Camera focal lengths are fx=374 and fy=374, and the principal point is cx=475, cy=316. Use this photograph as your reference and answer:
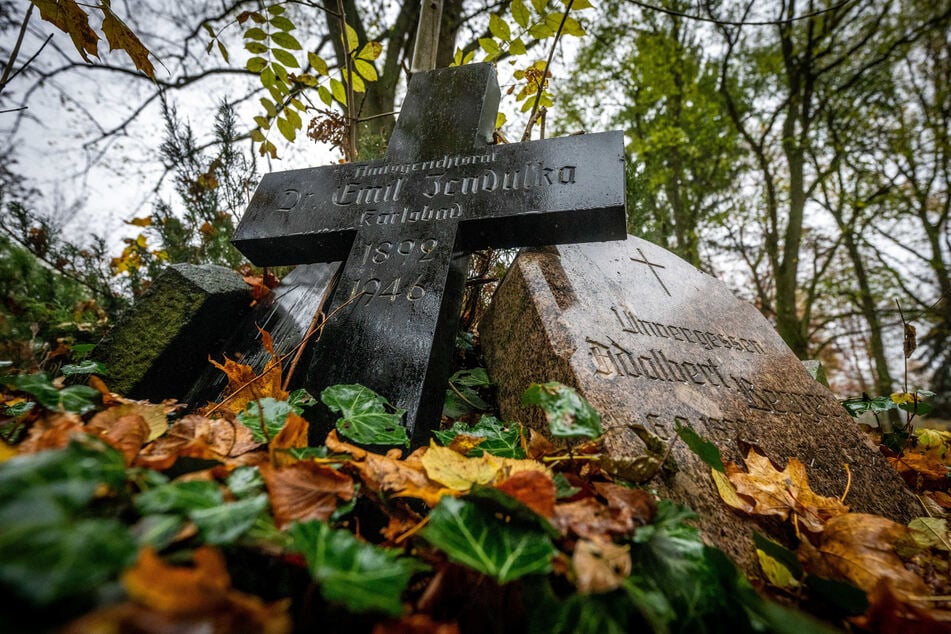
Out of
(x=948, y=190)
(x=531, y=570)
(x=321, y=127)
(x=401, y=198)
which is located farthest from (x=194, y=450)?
(x=948, y=190)

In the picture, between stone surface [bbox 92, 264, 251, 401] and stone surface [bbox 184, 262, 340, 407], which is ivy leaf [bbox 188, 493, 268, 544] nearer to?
stone surface [bbox 184, 262, 340, 407]

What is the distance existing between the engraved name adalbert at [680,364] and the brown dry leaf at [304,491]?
37.0 inches

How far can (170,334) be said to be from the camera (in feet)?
5.84

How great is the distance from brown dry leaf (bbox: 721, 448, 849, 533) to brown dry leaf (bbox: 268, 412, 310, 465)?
45.3 inches

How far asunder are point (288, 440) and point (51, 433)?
34 cm

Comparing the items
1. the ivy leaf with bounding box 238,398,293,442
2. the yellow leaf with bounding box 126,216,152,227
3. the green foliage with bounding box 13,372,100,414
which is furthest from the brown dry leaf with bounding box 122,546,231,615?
the yellow leaf with bounding box 126,216,152,227

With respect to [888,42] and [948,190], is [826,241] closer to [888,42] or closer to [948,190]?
[948,190]

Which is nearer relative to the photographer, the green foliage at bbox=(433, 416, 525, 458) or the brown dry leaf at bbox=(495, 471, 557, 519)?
the brown dry leaf at bbox=(495, 471, 557, 519)

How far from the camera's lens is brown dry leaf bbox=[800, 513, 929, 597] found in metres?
0.71

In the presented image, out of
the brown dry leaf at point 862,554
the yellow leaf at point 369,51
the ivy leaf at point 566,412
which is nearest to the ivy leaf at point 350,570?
the ivy leaf at point 566,412

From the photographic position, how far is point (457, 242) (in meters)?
1.74

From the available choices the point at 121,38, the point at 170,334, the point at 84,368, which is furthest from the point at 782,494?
the point at 121,38

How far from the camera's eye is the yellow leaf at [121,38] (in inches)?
59.0

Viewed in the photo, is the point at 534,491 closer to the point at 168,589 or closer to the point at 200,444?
the point at 168,589
